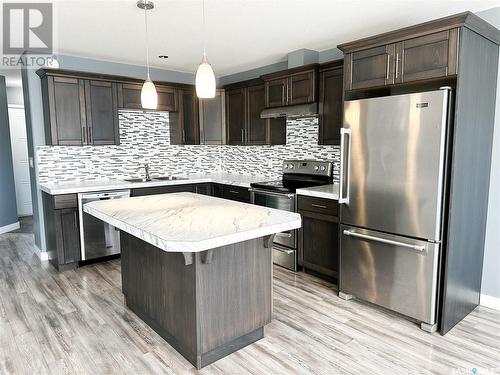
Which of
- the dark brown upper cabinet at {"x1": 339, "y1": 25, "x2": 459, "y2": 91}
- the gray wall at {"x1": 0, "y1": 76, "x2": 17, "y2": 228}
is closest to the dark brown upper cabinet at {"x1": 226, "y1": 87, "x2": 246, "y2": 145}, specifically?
the dark brown upper cabinet at {"x1": 339, "y1": 25, "x2": 459, "y2": 91}

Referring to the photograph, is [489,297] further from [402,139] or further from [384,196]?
[402,139]

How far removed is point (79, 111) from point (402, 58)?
3.53 metres

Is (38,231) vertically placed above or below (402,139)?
below

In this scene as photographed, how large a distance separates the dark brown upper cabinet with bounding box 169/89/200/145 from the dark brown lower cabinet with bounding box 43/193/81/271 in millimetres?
1786

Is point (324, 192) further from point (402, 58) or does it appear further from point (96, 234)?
point (96, 234)

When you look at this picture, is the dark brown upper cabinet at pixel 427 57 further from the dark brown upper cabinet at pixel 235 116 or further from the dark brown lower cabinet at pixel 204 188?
the dark brown lower cabinet at pixel 204 188

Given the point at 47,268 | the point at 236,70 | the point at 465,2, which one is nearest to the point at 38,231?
the point at 47,268

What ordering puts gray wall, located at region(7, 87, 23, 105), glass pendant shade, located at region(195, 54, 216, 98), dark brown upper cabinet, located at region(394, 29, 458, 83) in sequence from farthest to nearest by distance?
gray wall, located at region(7, 87, 23, 105), dark brown upper cabinet, located at region(394, 29, 458, 83), glass pendant shade, located at region(195, 54, 216, 98)

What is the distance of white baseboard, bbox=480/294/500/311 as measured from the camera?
3008mm

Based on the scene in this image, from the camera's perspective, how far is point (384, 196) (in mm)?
2809

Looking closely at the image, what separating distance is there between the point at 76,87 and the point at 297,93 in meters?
2.59

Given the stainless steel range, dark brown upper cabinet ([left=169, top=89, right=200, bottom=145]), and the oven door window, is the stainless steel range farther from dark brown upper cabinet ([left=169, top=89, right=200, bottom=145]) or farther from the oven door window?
dark brown upper cabinet ([left=169, top=89, right=200, bottom=145])

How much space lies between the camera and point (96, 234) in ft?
13.5

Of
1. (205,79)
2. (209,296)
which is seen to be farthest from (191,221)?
(205,79)
